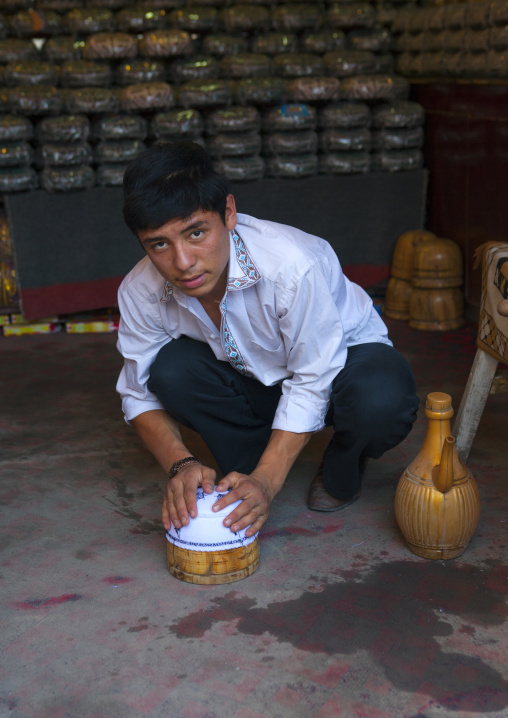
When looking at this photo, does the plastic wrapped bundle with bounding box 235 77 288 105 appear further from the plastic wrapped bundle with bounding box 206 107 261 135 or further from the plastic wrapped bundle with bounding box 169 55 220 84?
the plastic wrapped bundle with bounding box 169 55 220 84

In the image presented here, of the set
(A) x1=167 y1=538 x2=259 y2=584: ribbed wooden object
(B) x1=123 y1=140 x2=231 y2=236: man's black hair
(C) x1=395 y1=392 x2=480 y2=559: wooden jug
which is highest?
(B) x1=123 y1=140 x2=231 y2=236: man's black hair

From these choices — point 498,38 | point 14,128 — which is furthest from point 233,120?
point 498,38

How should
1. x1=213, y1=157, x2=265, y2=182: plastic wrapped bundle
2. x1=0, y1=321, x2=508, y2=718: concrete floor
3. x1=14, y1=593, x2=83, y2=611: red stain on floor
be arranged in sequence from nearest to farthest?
x1=0, y1=321, x2=508, y2=718: concrete floor
x1=14, y1=593, x2=83, y2=611: red stain on floor
x1=213, y1=157, x2=265, y2=182: plastic wrapped bundle

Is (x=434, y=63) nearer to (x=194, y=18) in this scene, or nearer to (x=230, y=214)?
(x=194, y=18)

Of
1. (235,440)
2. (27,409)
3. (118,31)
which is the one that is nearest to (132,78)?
(118,31)

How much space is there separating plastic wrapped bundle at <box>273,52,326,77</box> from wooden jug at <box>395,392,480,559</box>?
9.80 feet

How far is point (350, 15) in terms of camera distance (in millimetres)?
4574

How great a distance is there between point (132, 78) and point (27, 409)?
6.54 ft

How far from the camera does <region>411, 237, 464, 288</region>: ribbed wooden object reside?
4.29m

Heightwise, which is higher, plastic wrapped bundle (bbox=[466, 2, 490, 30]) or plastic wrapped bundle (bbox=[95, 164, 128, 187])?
plastic wrapped bundle (bbox=[466, 2, 490, 30])

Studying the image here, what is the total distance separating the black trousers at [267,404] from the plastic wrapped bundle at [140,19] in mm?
2776

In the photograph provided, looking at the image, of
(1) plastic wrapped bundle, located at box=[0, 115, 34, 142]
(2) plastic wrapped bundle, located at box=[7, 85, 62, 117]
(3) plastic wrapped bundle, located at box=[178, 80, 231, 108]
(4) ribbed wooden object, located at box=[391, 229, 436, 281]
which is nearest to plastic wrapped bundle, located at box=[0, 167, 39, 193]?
(1) plastic wrapped bundle, located at box=[0, 115, 34, 142]

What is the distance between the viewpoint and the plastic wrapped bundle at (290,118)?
4.39m

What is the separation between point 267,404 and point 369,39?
310 cm
